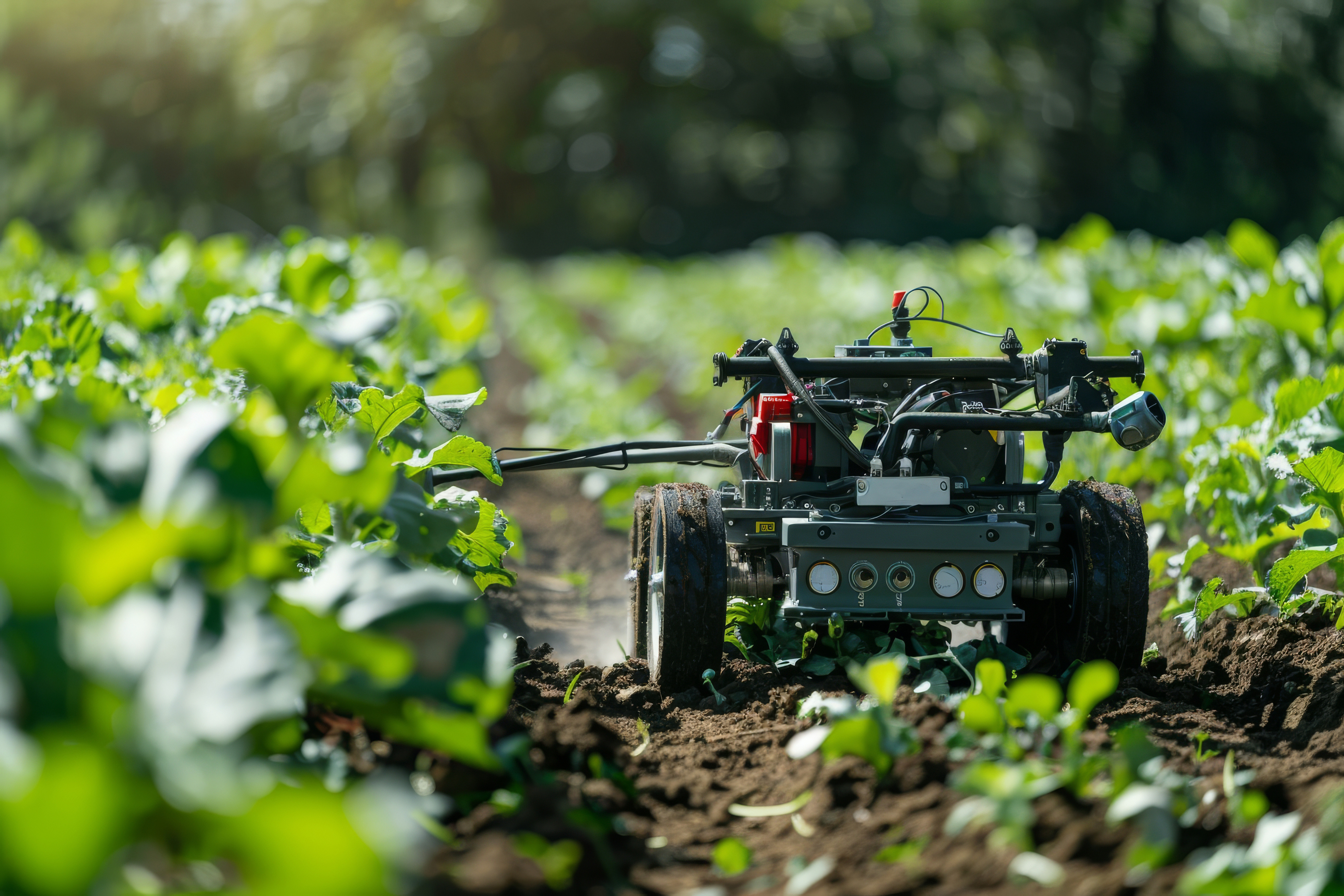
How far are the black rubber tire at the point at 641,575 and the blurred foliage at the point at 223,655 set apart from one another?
1.30 meters

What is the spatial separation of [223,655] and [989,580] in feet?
8.09

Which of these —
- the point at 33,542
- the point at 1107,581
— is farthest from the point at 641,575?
the point at 33,542

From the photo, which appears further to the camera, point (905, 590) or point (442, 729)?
point (905, 590)

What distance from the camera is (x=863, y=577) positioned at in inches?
139

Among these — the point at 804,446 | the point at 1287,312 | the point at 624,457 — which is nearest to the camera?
the point at 804,446

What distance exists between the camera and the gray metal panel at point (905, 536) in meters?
3.47

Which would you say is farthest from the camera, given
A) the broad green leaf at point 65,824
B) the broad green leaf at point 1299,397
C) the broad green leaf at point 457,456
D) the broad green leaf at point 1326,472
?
the broad green leaf at point 1299,397

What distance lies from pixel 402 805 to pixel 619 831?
112cm

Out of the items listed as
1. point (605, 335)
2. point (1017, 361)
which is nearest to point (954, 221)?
point (605, 335)

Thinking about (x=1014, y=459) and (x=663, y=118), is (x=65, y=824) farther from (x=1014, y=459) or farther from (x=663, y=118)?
(x=663, y=118)

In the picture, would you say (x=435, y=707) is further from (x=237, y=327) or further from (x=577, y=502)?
(x=577, y=502)

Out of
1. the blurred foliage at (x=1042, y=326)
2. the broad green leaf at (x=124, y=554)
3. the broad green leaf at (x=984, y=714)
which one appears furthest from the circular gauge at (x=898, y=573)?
the broad green leaf at (x=124, y=554)

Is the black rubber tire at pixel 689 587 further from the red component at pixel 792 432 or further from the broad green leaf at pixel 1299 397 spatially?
the broad green leaf at pixel 1299 397

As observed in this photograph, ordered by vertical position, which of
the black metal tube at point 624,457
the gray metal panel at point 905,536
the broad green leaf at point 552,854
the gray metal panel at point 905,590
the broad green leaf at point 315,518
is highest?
the black metal tube at point 624,457
